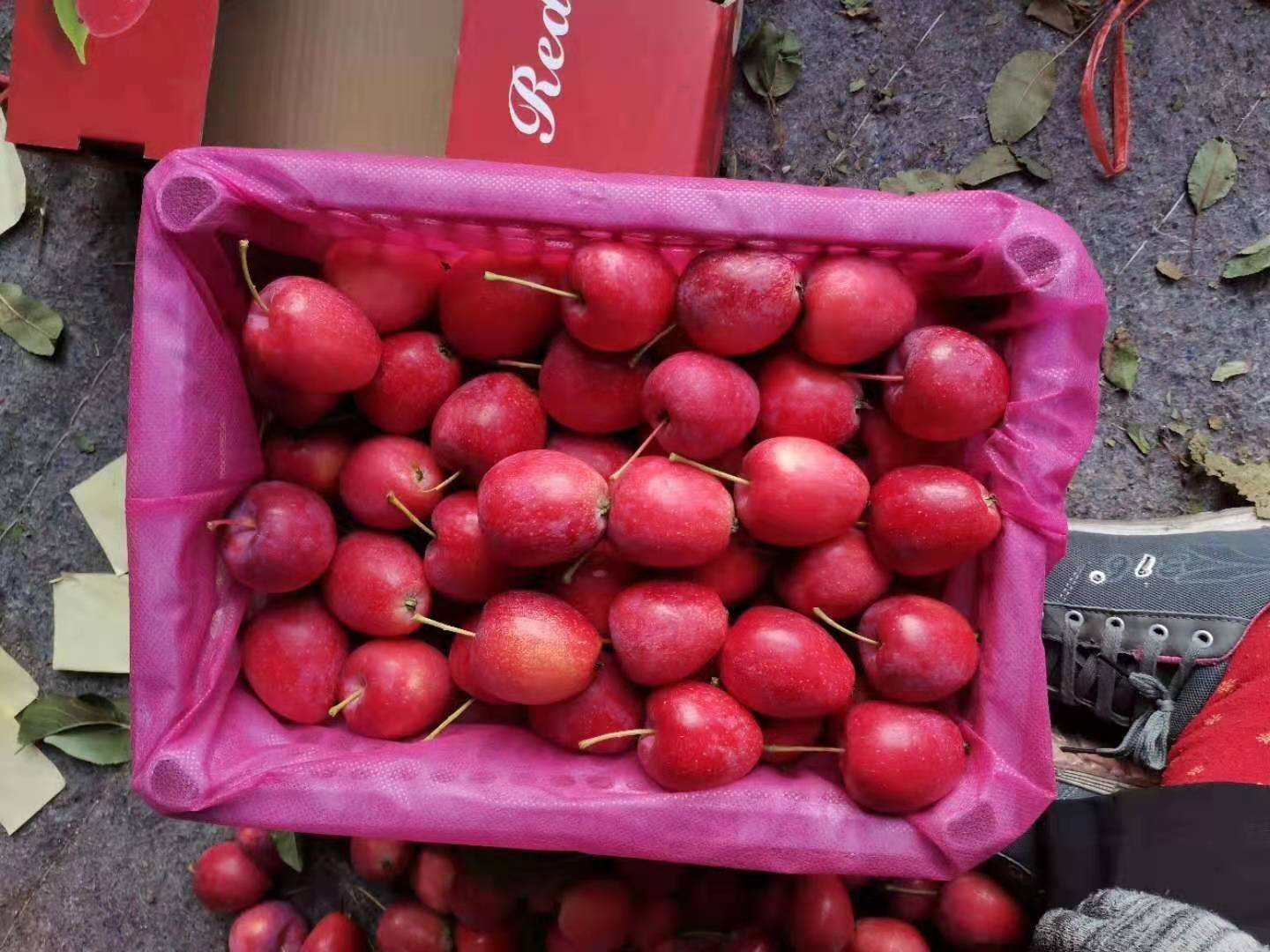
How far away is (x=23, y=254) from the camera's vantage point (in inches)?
51.7

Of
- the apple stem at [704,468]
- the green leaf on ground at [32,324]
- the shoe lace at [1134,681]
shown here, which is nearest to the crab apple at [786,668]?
the apple stem at [704,468]

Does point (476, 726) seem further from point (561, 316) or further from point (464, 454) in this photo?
point (561, 316)

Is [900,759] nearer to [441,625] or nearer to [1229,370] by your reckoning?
[441,625]

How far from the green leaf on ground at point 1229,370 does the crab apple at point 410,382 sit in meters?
0.98

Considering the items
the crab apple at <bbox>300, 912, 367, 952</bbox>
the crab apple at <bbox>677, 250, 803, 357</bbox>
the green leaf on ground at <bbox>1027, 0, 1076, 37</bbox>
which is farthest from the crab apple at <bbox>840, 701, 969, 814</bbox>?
the green leaf on ground at <bbox>1027, 0, 1076, 37</bbox>

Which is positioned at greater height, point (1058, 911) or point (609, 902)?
point (1058, 911)

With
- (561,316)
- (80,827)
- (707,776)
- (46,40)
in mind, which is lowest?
(80,827)

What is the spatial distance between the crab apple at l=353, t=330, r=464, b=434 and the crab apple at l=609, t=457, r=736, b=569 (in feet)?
0.67

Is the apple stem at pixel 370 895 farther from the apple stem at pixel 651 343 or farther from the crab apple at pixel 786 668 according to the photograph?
the apple stem at pixel 651 343

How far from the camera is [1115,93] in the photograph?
1200 mm

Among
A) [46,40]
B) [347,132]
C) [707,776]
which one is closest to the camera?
[707,776]

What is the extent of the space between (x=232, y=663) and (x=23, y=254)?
0.82m

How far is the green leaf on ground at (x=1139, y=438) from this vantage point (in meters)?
1.20

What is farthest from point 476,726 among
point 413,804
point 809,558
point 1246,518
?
point 1246,518
